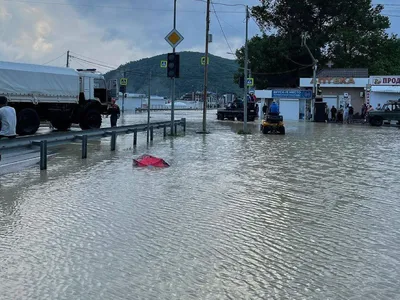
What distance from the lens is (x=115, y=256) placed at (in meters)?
5.51

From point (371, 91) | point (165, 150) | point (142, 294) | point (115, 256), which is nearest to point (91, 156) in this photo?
point (165, 150)

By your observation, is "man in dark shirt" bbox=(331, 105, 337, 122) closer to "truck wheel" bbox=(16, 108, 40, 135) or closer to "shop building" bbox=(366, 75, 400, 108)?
"shop building" bbox=(366, 75, 400, 108)

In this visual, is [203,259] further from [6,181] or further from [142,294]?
[6,181]

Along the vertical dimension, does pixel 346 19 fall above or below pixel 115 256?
above

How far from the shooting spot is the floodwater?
4.67 metres

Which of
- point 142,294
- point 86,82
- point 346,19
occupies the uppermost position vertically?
point 346,19

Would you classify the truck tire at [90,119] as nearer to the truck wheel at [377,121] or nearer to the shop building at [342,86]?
the truck wheel at [377,121]

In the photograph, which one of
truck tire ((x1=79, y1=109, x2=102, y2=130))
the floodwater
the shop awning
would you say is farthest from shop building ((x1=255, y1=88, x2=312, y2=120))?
the floodwater

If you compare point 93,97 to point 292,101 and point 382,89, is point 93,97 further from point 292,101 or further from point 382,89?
point 382,89

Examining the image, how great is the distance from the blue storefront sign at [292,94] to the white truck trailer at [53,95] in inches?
1036

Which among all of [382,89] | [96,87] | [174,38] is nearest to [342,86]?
[382,89]

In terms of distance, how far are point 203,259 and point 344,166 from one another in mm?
8946

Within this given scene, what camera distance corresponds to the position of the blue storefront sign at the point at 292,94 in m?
48.4

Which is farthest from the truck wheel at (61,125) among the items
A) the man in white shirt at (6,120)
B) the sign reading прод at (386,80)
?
the sign reading прод at (386,80)
